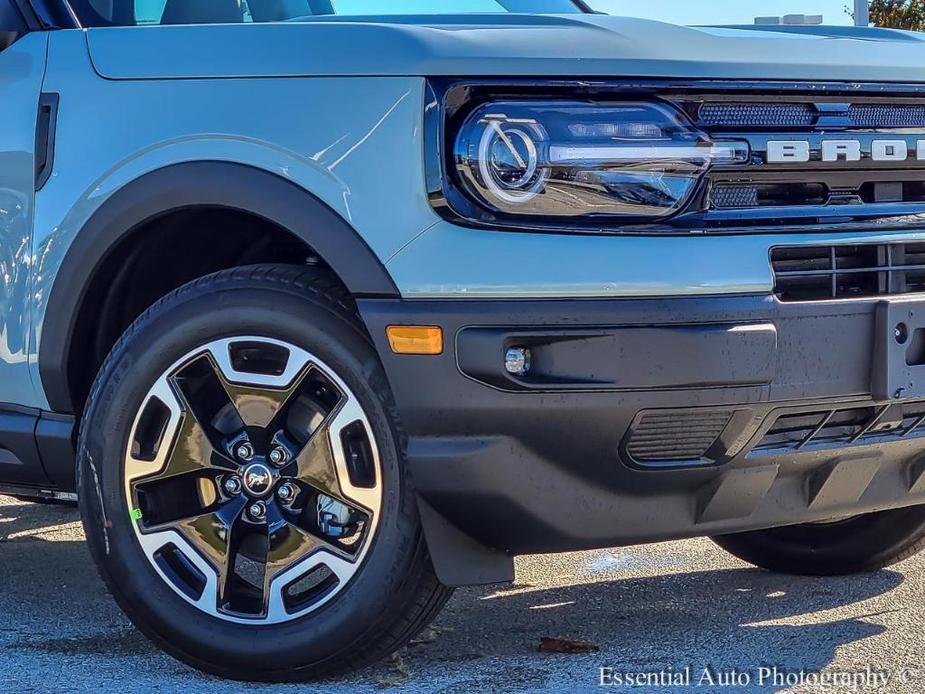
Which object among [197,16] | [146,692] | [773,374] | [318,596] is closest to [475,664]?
[318,596]

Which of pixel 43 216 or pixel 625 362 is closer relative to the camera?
pixel 625 362

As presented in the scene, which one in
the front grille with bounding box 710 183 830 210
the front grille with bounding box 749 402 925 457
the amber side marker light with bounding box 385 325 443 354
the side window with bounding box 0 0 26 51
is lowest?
the front grille with bounding box 749 402 925 457

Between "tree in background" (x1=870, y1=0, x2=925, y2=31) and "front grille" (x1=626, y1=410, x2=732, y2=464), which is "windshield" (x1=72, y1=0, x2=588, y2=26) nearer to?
"front grille" (x1=626, y1=410, x2=732, y2=464)

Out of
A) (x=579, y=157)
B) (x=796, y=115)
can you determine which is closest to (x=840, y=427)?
(x=796, y=115)

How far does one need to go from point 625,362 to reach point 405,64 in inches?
28.1

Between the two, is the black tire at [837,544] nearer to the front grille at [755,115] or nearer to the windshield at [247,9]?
the front grille at [755,115]

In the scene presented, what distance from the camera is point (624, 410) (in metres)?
2.61

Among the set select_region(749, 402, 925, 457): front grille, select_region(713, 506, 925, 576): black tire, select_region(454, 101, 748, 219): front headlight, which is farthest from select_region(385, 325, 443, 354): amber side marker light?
select_region(713, 506, 925, 576): black tire

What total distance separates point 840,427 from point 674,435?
38cm

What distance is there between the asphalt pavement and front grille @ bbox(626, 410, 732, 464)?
51cm

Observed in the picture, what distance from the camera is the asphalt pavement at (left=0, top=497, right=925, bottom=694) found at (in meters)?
2.93

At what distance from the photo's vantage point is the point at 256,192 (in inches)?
112

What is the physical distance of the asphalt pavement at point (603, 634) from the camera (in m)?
2.93

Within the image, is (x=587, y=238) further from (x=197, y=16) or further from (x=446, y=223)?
(x=197, y=16)
